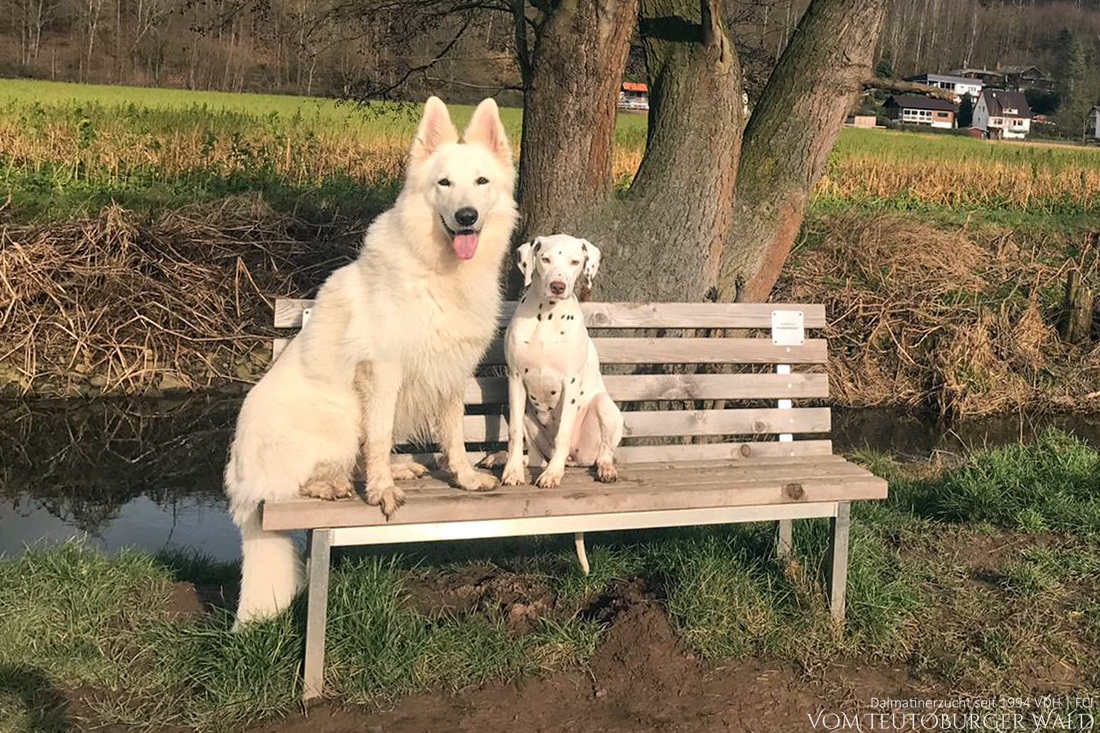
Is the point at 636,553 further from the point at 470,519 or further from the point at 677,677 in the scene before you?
the point at 470,519

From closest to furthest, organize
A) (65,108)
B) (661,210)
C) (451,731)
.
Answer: (451,731), (661,210), (65,108)

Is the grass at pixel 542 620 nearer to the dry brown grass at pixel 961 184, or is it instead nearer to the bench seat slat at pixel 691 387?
the bench seat slat at pixel 691 387

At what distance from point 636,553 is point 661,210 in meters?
2.00

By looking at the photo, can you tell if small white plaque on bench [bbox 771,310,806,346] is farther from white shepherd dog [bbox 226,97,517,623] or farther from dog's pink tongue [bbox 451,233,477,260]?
dog's pink tongue [bbox 451,233,477,260]

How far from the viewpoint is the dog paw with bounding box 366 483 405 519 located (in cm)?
324

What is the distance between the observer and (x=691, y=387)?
14.6 ft

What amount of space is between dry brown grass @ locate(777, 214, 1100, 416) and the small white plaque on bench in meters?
6.00

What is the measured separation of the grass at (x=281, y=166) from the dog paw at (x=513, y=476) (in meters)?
7.32

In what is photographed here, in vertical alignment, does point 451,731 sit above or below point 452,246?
below

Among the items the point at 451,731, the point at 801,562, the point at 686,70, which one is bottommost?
the point at 451,731

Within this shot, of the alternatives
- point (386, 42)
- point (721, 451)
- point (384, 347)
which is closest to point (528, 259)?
point (384, 347)

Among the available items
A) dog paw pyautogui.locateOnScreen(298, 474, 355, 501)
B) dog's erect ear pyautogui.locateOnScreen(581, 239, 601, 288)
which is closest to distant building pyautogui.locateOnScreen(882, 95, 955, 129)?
dog's erect ear pyautogui.locateOnScreen(581, 239, 601, 288)

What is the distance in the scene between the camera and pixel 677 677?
11.6 feet

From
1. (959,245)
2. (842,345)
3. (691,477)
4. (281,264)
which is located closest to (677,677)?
(691,477)
